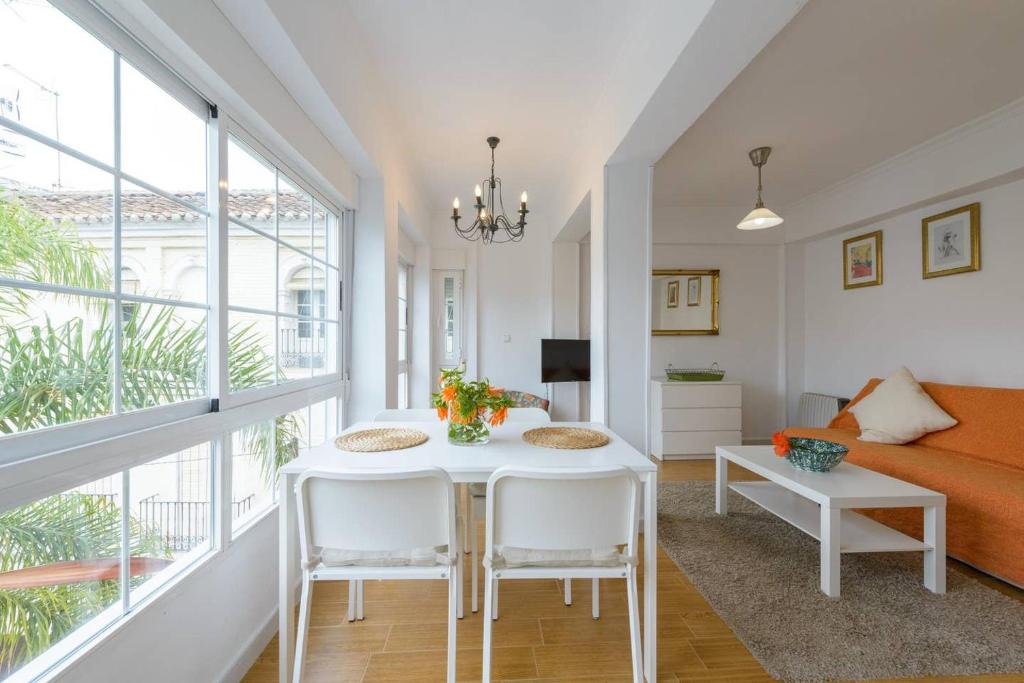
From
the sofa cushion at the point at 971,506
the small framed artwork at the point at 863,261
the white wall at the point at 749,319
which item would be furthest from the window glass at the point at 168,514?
the small framed artwork at the point at 863,261

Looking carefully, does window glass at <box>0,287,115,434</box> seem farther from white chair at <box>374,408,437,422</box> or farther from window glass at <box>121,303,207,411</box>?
white chair at <box>374,408,437,422</box>

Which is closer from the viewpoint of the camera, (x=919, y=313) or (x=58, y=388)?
(x=58, y=388)

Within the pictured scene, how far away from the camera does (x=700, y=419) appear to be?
3.99m

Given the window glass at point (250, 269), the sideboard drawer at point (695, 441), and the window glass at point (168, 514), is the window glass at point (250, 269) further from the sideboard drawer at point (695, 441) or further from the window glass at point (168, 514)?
the sideboard drawer at point (695, 441)

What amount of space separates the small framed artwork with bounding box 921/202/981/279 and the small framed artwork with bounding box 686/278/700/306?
179cm

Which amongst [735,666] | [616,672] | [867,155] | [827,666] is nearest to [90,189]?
[616,672]

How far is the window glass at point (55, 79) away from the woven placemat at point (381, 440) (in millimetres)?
1108

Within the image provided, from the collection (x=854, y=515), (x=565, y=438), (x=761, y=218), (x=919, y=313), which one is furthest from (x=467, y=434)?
(x=919, y=313)

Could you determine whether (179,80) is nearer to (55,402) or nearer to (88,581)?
(55,402)

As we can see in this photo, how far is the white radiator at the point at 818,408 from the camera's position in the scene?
3881 millimetres

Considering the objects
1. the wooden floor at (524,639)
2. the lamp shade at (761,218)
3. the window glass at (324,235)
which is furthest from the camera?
the lamp shade at (761,218)

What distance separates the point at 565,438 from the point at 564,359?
2.60 m

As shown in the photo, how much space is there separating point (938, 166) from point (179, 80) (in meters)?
4.43

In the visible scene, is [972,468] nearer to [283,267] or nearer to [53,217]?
[283,267]
